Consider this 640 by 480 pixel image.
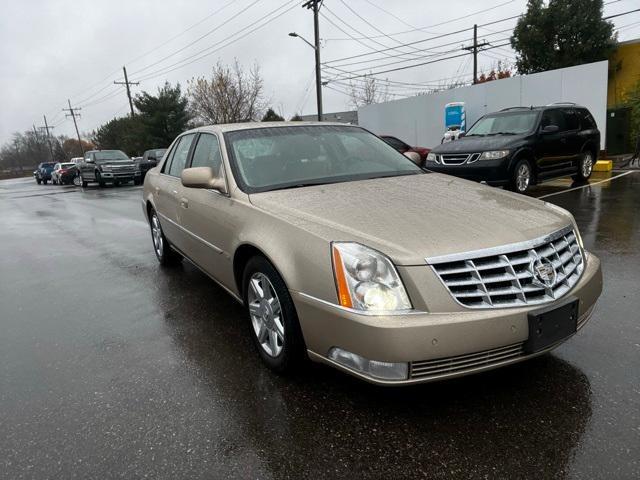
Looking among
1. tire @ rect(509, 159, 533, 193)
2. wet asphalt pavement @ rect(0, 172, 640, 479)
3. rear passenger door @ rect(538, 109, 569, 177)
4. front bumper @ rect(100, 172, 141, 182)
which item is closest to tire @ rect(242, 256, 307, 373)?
wet asphalt pavement @ rect(0, 172, 640, 479)

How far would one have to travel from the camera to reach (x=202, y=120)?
39.8 metres

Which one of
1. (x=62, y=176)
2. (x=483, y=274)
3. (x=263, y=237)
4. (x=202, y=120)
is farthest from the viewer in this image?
(x=202, y=120)

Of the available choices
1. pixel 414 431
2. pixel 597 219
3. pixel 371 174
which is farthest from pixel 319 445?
pixel 597 219

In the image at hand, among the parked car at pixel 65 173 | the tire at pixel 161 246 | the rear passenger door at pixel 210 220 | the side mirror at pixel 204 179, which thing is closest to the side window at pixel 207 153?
the rear passenger door at pixel 210 220

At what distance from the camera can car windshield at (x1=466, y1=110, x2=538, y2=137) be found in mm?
9578

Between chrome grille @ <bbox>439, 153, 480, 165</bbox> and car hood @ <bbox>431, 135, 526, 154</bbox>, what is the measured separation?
0.26 feet

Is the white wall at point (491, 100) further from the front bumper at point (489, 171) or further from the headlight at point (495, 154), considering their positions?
the front bumper at point (489, 171)

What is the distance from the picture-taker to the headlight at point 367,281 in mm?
2258

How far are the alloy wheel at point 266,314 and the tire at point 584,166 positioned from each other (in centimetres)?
1005

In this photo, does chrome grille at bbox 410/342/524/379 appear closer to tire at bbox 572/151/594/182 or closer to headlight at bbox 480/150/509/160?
headlight at bbox 480/150/509/160

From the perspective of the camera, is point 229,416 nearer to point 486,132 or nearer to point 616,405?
point 616,405

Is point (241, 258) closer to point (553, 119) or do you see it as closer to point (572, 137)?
point (553, 119)

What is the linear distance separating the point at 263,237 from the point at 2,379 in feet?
6.58

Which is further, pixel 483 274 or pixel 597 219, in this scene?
pixel 597 219
